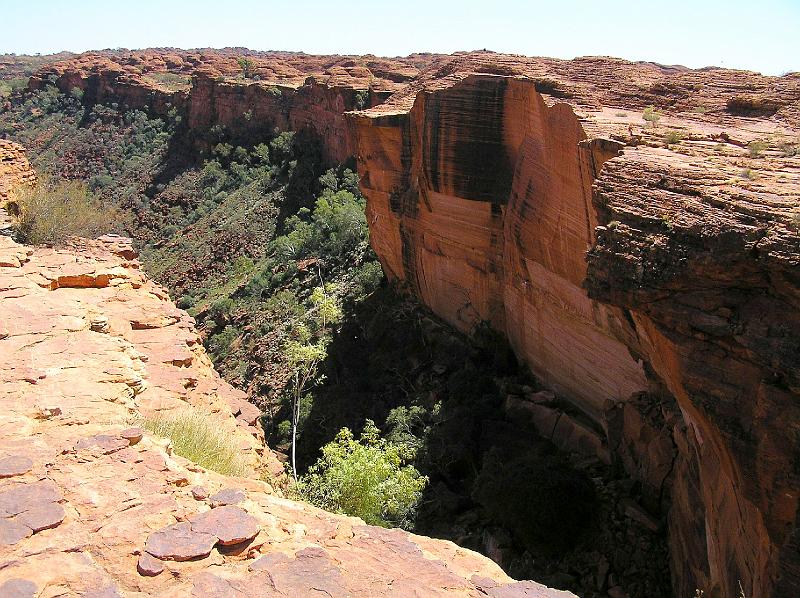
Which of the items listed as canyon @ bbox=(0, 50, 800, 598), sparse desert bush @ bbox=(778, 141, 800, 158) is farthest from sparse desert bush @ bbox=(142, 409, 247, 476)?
sparse desert bush @ bbox=(778, 141, 800, 158)

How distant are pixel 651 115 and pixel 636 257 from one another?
6.01 m

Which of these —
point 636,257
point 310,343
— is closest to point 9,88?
point 310,343

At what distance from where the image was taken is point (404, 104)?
24000 millimetres

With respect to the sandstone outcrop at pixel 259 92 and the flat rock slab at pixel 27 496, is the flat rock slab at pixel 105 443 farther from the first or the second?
the sandstone outcrop at pixel 259 92

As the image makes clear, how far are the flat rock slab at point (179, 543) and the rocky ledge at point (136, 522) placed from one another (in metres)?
0.01

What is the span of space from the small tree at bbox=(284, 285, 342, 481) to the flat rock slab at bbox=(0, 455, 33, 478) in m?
14.3

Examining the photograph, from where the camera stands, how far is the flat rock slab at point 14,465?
6402mm

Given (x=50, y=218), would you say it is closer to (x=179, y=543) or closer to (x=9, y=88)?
(x=179, y=543)

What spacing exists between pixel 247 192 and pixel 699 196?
38.6 m

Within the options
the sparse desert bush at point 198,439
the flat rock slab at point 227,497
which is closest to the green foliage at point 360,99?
the sparse desert bush at point 198,439

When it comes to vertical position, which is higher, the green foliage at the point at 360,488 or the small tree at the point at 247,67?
the small tree at the point at 247,67

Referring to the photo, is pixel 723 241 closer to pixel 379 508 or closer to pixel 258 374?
pixel 379 508

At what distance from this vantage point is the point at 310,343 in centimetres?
2591

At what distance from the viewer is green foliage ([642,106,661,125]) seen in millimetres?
13219
